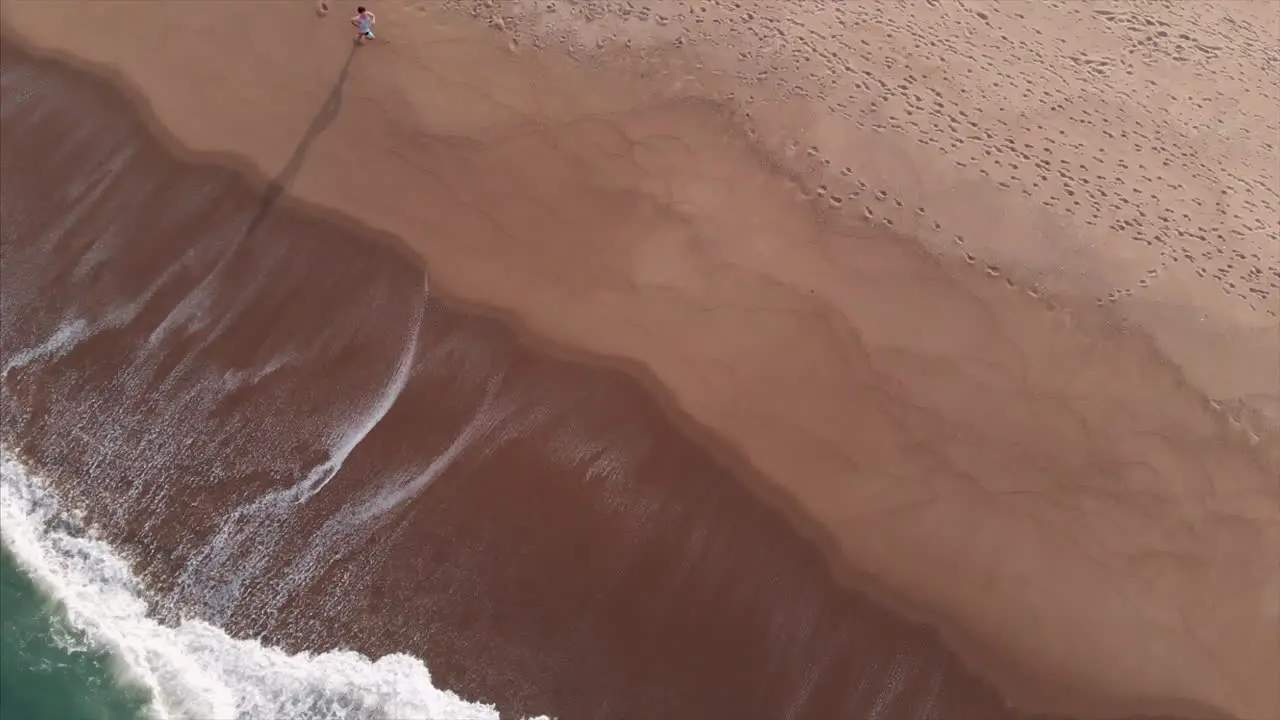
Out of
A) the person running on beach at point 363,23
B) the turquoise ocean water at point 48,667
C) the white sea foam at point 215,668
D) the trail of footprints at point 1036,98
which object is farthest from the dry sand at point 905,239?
the turquoise ocean water at point 48,667

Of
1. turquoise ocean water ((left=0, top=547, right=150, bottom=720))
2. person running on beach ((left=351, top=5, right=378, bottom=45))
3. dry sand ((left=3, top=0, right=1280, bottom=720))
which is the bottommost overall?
turquoise ocean water ((left=0, top=547, right=150, bottom=720))

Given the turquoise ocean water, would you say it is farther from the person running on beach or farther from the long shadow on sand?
the person running on beach

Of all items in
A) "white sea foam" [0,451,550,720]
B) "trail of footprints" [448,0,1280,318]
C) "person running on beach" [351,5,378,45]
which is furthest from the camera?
"person running on beach" [351,5,378,45]

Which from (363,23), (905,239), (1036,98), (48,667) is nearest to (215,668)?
(48,667)

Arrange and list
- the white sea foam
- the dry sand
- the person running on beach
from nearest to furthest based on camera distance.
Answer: the white sea foam → the dry sand → the person running on beach

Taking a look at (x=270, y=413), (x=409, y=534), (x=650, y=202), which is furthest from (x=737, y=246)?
(x=270, y=413)

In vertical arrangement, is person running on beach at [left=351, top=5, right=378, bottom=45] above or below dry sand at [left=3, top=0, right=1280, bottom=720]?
above

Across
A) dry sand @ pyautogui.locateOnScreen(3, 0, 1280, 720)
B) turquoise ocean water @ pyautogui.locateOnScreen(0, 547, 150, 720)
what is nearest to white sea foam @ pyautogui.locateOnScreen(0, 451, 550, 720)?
turquoise ocean water @ pyautogui.locateOnScreen(0, 547, 150, 720)
